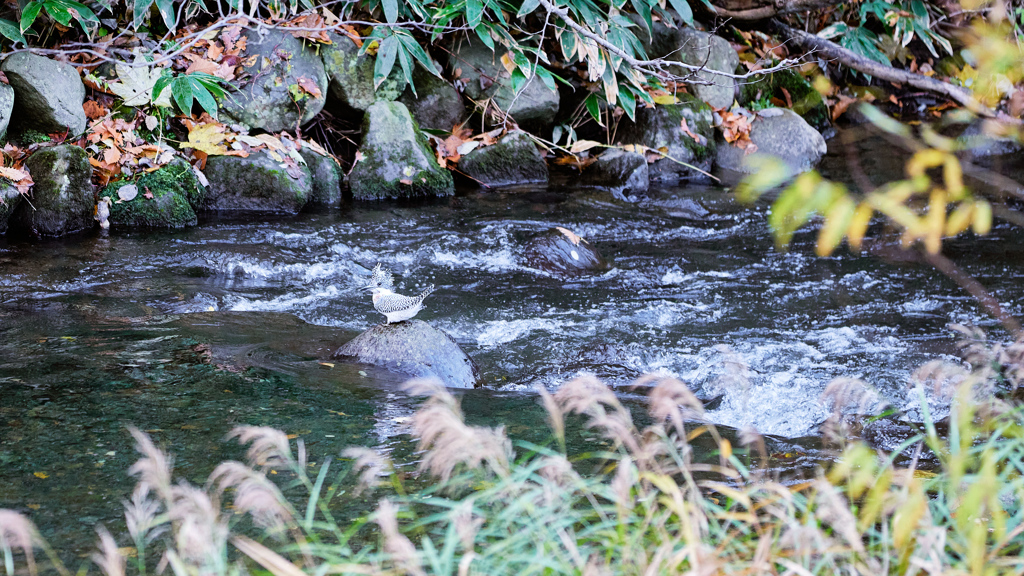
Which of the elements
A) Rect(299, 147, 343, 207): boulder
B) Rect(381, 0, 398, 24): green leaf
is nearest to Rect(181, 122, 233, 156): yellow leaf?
Rect(299, 147, 343, 207): boulder

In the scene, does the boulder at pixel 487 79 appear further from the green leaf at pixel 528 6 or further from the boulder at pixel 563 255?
the boulder at pixel 563 255

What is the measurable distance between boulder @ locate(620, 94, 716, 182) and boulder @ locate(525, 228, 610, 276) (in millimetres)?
2746

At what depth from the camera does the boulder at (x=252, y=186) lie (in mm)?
6785

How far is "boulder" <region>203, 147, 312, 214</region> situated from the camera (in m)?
6.79

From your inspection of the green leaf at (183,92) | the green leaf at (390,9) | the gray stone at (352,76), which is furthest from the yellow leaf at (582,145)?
the green leaf at (183,92)

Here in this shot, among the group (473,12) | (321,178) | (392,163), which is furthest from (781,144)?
(321,178)

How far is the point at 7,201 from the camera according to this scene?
5.73 meters

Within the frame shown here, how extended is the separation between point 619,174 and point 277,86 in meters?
3.43

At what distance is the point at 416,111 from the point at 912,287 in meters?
→ 4.94

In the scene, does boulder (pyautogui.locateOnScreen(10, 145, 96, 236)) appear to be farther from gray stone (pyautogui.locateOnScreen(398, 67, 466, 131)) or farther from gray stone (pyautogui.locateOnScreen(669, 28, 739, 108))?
gray stone (pyautogui.locateOnScreen(669, 28, 739, 108))

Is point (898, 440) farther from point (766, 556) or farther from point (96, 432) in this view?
point (96, 432)

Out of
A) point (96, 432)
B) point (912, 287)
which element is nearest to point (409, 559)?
point (96, 432)

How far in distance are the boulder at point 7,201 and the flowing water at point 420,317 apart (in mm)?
302

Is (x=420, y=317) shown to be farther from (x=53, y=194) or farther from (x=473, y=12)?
(x=473, y=12)
